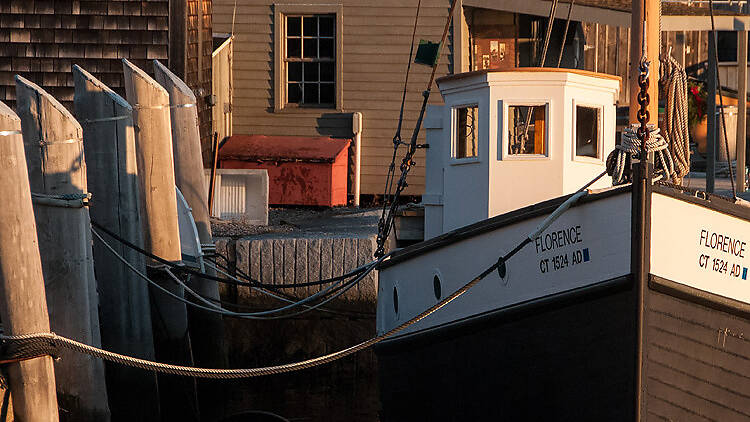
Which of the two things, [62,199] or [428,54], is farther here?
Result: [428,54]

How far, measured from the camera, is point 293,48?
18.3 meters

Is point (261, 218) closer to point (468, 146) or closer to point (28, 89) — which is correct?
point (468, 146)

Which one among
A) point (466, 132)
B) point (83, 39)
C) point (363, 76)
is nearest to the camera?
point (466, 132)

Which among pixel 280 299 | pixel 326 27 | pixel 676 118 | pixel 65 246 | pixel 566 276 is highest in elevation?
pixel 326 27

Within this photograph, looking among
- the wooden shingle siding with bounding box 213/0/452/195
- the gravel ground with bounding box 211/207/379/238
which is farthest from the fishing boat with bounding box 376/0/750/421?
the wooden shingle siding with bounding box 213/0/452/195

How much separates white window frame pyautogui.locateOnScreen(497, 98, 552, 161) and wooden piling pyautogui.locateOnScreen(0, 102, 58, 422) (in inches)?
136

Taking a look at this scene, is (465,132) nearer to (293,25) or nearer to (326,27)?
(326,27)

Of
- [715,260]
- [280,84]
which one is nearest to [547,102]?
[715,260]

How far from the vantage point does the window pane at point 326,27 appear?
1814cm

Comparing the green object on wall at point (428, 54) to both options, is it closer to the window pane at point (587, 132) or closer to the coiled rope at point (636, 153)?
the window pane at point (587, 132)

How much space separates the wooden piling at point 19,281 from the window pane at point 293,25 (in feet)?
37.9

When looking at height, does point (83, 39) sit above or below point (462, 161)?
above

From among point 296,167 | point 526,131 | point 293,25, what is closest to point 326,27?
point 293,25

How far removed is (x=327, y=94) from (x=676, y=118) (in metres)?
11.2
